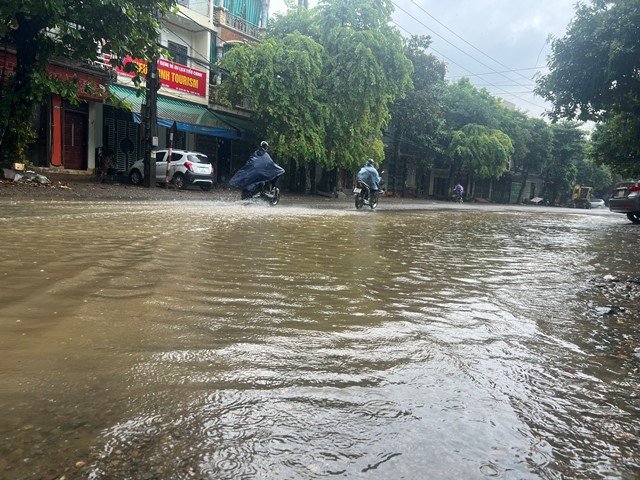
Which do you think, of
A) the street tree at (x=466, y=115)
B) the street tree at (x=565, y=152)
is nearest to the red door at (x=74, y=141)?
the street tree at (x=466, y=115)

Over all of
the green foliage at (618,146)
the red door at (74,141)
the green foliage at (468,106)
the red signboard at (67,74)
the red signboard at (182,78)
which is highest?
the green foliage at (468,106)

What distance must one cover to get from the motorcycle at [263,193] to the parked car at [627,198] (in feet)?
32.4

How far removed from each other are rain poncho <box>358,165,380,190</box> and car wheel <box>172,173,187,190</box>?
7.83 metres

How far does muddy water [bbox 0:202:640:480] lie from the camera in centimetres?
154

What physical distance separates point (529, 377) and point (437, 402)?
0.57m

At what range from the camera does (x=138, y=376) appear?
2.03m

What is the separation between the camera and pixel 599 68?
14547 mm

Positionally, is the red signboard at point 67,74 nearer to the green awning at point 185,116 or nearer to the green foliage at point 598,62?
the green awning at point 185,116

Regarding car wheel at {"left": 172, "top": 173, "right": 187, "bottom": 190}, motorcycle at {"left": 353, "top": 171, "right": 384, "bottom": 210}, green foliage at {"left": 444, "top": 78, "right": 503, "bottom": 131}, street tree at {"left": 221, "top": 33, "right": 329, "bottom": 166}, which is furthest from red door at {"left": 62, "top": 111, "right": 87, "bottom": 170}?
green foliage at {"left": 444, "top": 78, "right": 503, "bottom": 131}

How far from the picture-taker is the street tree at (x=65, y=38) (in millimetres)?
11609

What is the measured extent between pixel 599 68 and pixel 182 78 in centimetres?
1596

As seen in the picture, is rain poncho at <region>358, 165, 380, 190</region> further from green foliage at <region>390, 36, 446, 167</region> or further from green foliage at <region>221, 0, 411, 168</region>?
green foliage at <region>390, 36, 446, 167</region>

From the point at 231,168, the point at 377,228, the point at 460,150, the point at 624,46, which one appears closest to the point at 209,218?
the point at 377,228

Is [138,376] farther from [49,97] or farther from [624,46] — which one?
[49,97]
